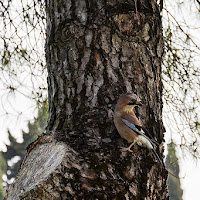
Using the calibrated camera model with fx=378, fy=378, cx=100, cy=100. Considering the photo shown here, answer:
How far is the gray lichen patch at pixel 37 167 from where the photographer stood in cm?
163

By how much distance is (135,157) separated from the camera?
1855 millimetres

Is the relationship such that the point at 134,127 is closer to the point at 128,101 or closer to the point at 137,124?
the point at 137,124

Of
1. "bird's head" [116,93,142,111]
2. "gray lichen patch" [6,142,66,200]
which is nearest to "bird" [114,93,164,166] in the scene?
"bird's head" [116,93,142,111]

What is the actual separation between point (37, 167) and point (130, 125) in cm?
53

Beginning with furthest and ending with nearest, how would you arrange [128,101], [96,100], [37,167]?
[96,100] < [128,101] < [37,167]

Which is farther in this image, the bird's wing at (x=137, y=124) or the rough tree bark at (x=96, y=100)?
the bird's wing at (x=137, y=124)

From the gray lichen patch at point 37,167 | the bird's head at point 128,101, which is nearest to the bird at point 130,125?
the bird's head at point 128,101

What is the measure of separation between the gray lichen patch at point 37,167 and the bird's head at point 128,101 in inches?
14.5

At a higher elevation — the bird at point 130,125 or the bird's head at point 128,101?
the bird's head at point 128,101

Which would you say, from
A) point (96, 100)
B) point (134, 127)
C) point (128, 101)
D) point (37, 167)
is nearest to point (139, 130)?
point (134, 127)

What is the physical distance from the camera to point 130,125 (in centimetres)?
197

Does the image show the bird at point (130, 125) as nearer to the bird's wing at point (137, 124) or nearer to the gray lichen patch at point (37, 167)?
the bird's wing at point (137, 124)

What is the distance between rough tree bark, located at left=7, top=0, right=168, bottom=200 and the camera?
5.52 ft

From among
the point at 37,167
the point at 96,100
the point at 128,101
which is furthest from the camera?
the point at 96,100
